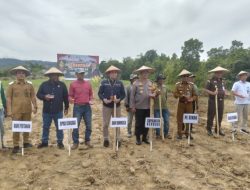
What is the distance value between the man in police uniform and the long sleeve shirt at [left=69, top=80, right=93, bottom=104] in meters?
2.37

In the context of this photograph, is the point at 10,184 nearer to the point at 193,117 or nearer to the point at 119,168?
the point at 119,168

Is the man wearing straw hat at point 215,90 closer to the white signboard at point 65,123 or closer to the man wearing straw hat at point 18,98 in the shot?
the white signboard at point 65,123

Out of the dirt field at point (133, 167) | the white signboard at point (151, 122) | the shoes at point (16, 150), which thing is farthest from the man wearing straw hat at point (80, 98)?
the white signboard at point (151, 122)

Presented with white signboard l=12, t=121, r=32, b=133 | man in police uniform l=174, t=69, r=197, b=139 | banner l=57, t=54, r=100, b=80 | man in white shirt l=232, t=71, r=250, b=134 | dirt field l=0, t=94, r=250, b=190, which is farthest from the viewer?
banner l=57, t=54, r=100, b=80

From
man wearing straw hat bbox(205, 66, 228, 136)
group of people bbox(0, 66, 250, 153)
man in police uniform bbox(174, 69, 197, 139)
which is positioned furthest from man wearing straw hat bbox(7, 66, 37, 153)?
man wearing straw hat bbox(205, 66, 228, 136)

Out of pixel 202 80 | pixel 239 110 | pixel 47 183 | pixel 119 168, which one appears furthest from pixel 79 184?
pixel 202 80

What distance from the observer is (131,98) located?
8555 mm

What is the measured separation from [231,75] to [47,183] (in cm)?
3145

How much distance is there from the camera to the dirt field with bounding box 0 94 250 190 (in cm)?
616

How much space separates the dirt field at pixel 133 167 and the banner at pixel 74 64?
9.87 metres

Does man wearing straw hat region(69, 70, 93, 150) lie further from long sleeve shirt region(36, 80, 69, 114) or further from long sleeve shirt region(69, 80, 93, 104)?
long sleeve shirt region(36, 80, 69, 114)

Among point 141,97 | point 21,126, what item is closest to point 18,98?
point 21,126

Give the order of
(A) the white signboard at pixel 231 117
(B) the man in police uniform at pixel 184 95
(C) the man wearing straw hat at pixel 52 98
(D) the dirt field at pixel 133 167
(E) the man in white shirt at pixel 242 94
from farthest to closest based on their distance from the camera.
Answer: (E) the man in white shirt at pixel 242 94, (A) the white signboard at pixel 231 117, (B) the man in police uniform at pixel 184 95, (C) the man wearing straw hat at pixel 52 98, (D) the dirt field at pixel 133 167

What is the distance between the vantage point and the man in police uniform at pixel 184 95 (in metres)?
9.14
